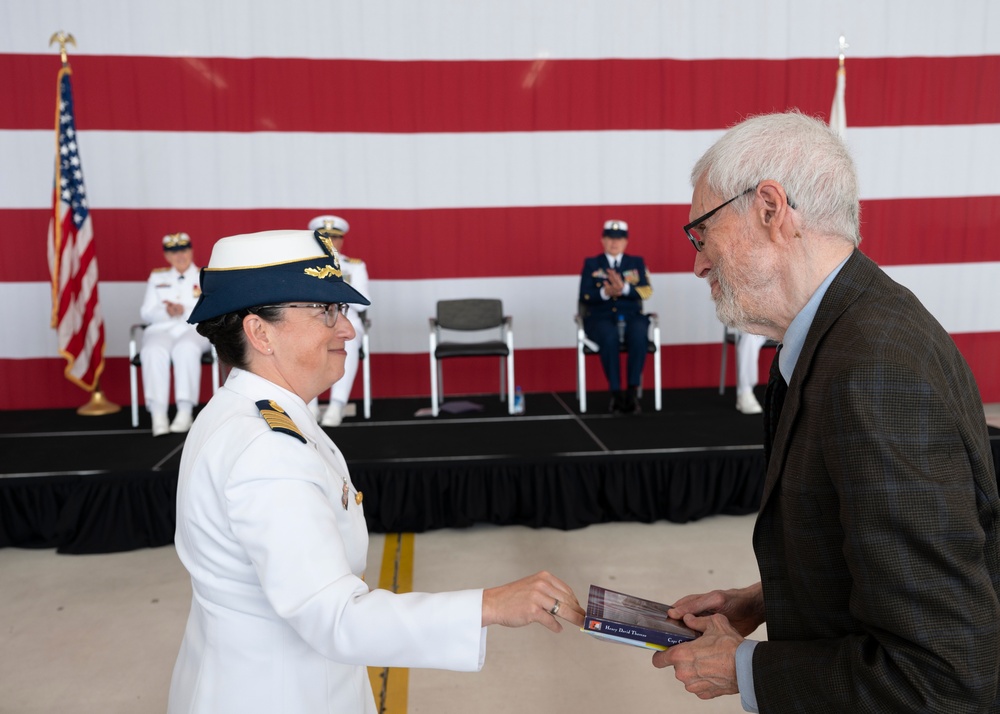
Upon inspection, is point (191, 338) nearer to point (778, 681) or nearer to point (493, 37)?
point (493, 37)

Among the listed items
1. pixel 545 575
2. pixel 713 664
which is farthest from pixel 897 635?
pixel 545 575

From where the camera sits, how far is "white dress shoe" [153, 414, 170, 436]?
4.71 m

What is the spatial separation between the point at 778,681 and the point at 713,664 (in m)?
0.12

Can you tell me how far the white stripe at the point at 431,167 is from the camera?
5715 mm

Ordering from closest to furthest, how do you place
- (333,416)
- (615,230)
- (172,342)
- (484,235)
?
(333,416) < (172,342) < (615,230) < (484,235)

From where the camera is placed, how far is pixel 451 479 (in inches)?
151

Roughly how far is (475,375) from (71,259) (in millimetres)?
2940

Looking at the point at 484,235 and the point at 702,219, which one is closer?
the point at 702,219

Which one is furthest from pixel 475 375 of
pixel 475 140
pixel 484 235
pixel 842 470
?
pixel 842 470

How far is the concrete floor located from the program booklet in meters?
1.31

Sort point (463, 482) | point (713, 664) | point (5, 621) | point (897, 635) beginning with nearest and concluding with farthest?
point (897, 635) → point (713, 664) → point (5, 621) → point (463, 482)

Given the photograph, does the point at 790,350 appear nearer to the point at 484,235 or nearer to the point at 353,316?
the point at 353,316

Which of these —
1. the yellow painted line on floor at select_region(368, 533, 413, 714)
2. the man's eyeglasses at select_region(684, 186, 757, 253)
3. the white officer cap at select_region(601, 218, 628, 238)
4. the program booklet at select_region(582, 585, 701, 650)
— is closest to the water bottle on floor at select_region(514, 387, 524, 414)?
the white officer cap at select_region(601, 218, 628, 238)

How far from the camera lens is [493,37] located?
5840 millimetres
